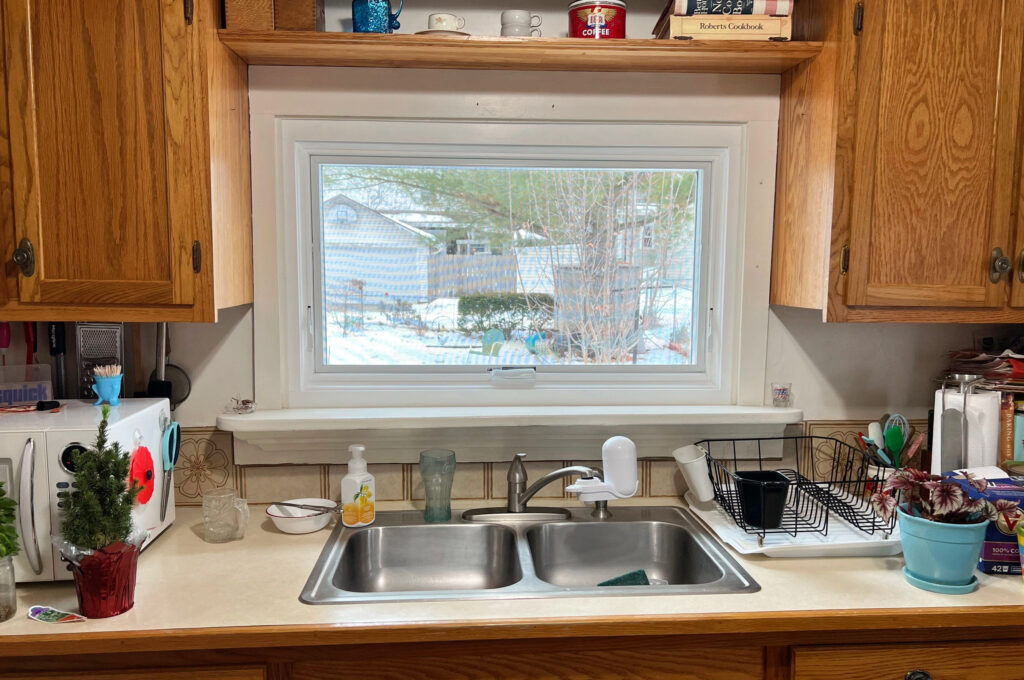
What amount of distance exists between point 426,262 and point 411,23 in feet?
1.94

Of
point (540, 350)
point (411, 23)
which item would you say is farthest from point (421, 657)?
point (411, 23)

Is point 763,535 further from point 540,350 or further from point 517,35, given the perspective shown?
point 517,35

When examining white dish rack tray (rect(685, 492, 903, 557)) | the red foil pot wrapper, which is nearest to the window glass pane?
white dish rack tray (rect(685, 492, 903, 557))

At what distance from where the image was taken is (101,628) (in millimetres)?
1277

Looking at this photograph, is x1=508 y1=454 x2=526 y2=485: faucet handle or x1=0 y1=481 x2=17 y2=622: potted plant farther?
x1=508 y1=454 x2=526 y2=485: faucet handle

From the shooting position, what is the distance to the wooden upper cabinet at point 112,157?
149 cm

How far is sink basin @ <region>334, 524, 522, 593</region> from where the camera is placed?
1.78 metres

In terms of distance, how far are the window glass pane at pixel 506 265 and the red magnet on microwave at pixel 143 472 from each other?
551 millimetres

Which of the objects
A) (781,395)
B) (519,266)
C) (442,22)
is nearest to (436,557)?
(519,266)

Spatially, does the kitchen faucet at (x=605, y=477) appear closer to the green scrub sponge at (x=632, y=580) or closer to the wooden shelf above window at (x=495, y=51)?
the green scrub sponge at (x=632, y=580)

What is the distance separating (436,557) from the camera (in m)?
1.82

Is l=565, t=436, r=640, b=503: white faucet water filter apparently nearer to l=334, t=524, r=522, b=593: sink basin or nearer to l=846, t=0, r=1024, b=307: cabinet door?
l=334, t=524, r=522, b=593: sink basin

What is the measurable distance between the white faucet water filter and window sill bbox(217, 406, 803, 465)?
138 millimetres

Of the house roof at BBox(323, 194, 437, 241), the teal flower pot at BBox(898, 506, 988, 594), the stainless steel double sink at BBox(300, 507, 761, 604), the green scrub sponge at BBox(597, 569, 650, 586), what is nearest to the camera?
the teal flower pot at BBox(898, 506, 988, 594)
